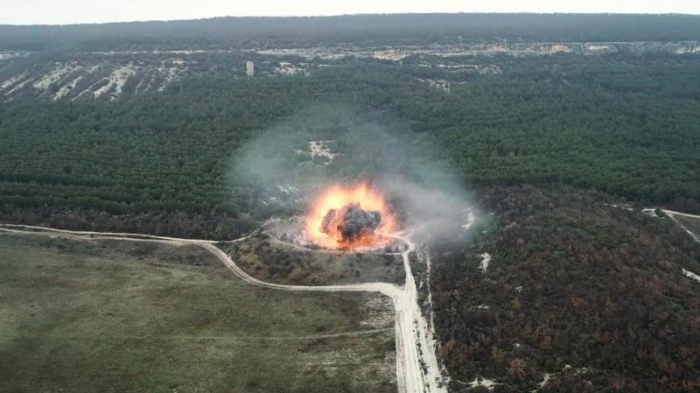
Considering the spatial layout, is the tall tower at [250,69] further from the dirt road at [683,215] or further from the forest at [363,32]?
the dirt road at [683,215]

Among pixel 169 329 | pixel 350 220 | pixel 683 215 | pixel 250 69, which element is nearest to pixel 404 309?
pixel 350 220

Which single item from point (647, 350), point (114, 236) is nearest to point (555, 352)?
point (647, 350)

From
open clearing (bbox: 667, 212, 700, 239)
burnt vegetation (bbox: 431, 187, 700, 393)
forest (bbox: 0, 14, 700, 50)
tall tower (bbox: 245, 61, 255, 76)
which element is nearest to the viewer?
burnt vegetation (bbox: 431, 187, 700, 393)

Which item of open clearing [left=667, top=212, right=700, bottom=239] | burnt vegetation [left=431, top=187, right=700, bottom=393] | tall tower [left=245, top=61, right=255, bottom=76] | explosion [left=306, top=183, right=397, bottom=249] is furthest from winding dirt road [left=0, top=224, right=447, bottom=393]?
tall tower [left=245, top=61, right=255, bottom=76]

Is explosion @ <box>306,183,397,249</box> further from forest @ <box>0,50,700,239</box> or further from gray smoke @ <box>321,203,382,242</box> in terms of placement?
forest @ <box>0,50,700,239</box>

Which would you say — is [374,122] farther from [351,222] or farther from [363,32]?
[363,32]

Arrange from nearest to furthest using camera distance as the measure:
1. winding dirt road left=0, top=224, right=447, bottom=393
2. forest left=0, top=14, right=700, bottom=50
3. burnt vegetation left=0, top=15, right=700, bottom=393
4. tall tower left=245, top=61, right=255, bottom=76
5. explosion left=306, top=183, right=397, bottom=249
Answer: winding dirt road left=0, top=224, right=447, bottom=393 < burnt vegetation left=0, top=15, right=700, bottom=393 < explosion left=306, top=183, right=397, bottom=249 < tall tower left=245, top=61, right=255, bottom=76 < forest left=0, top=14, right=700, bottom=50
